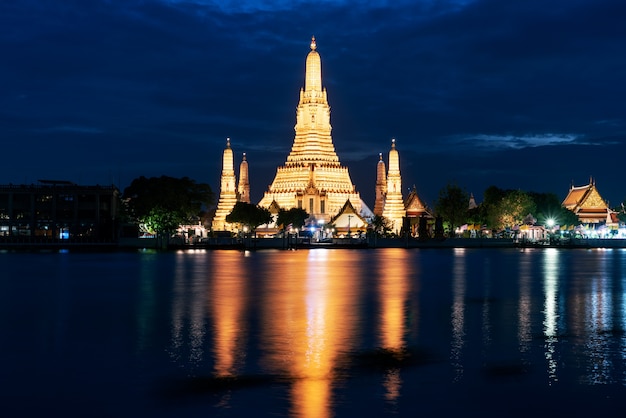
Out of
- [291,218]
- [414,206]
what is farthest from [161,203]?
[414,206]

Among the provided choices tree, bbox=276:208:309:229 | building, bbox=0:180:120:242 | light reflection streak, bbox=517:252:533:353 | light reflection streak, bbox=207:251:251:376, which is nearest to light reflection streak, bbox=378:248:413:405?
light reflection streak, bbox=517:252:533:353

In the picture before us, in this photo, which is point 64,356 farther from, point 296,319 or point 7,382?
point 296,319

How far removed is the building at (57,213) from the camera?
96.4 metres

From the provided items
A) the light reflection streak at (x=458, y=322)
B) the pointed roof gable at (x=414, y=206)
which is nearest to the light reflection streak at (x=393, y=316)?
the light reflection streak at (x=458, y=322)

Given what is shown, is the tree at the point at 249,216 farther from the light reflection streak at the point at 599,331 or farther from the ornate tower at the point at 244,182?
the light reflection streak at the point at 599,331

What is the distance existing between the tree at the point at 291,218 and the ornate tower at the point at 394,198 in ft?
42.9

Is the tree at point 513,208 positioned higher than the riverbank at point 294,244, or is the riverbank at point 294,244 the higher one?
the tree at point 513,208

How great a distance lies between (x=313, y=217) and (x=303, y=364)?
9540 centimetres

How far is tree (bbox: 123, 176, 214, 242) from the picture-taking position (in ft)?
284

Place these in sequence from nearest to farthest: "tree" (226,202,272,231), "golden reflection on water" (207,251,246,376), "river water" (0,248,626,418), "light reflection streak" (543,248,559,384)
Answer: "river water" (0,248,626,418) → "light reflection streak" (543,248,559,384) → "golden reflection on water" (207,251,246,376) → "tree" (226,202,272,231)

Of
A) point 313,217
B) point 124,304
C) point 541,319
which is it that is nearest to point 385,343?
point 541,319

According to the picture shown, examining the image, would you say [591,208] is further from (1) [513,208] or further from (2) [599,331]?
(2) [599,331]

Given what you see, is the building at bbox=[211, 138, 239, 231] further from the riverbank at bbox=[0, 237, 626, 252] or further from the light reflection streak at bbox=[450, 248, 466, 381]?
the light reflection streak at bbox=[450, 248, 466, 381]

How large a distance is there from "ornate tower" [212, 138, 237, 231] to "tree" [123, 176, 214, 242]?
2487cm
